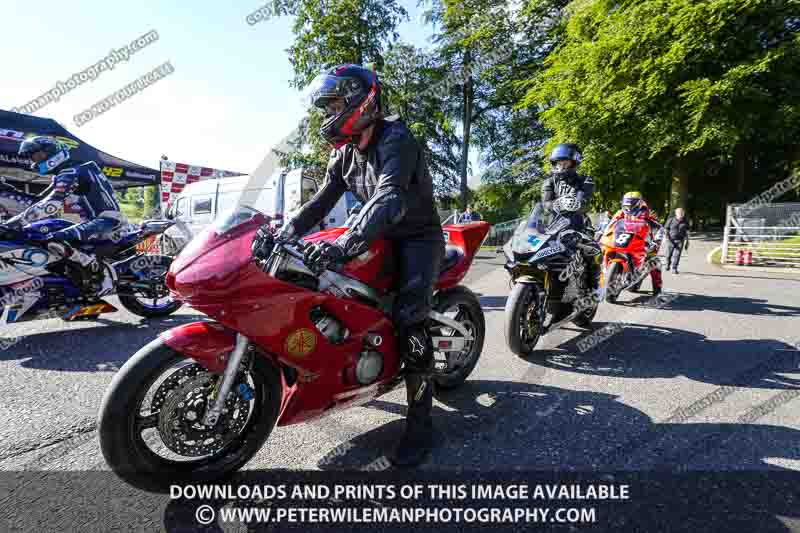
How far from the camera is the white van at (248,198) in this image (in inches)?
408

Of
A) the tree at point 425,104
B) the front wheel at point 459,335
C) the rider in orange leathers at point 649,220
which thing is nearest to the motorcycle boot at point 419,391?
the front wheel at point 459,335

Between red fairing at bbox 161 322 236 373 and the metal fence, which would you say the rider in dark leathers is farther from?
the metal fence

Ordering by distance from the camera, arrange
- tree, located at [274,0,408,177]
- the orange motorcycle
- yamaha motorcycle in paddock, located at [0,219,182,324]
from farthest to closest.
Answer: tree, located at [274,0,408,177] → the orange motorcycle → yamaha motorcycle in paddock, located at [0,219,182,324]

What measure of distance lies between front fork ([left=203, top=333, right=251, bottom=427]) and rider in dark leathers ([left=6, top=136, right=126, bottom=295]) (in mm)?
3936

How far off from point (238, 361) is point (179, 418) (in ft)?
1.22

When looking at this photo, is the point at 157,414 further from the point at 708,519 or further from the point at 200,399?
the point at 708,519

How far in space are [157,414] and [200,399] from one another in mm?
184

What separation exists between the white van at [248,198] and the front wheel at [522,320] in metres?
6.46

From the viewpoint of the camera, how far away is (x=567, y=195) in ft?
15.0

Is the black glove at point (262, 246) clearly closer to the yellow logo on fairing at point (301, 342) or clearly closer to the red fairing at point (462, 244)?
the yellow logo on fairing at point (301, 342)

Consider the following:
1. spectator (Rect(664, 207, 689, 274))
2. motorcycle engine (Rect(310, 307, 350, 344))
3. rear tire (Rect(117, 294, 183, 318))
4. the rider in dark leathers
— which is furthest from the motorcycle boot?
spectator (Rect(664, 207, 689, 274))

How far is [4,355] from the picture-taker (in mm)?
4129

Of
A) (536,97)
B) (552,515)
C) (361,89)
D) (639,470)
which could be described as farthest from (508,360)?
(536,97)

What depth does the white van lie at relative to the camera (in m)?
10.4
